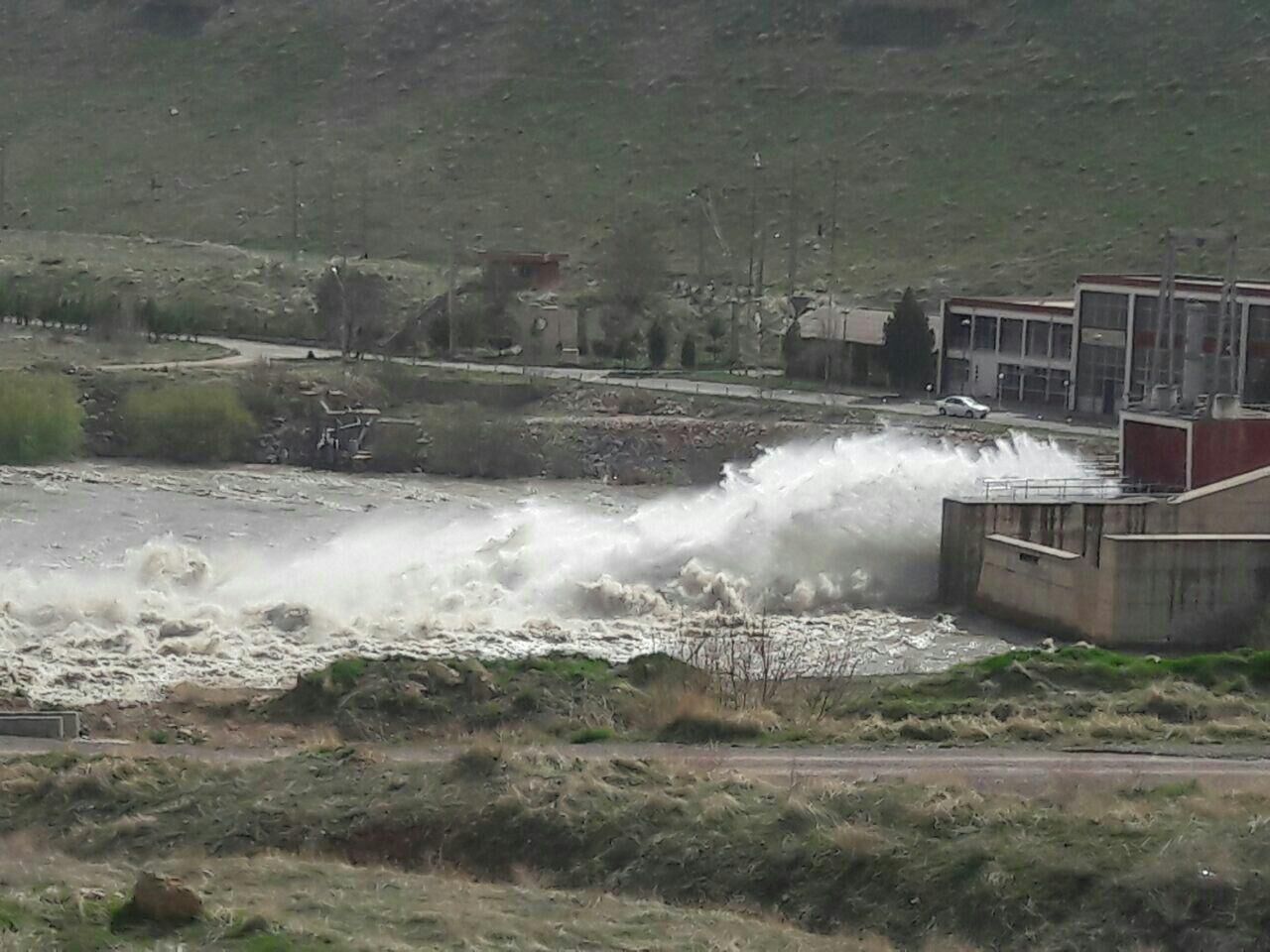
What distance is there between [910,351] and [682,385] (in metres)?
7.30

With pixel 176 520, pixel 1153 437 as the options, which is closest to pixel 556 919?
pixel 1153 437

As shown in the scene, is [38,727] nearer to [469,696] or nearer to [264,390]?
[469,696]

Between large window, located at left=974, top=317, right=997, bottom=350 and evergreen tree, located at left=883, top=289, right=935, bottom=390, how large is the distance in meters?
1.81

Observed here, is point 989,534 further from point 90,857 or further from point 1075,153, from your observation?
point 1075,153

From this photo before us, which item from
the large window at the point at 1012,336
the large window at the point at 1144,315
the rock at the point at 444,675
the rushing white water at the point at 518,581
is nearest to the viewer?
the rock at the point at 444,675

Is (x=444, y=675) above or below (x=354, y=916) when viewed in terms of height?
below

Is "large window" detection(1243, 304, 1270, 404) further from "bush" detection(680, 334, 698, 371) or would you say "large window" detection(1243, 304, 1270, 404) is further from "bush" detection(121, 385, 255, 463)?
"bush" detection(121, 385, 255, 463)

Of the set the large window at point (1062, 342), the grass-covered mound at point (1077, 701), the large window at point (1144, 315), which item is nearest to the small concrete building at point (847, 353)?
the large window at point (1062, 342)

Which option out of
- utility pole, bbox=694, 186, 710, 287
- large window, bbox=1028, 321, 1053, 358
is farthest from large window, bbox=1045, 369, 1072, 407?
utility pole, bbox=694, 186, 710, 287

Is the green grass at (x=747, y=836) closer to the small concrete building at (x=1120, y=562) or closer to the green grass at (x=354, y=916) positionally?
the green grass at (x=354, y=916)

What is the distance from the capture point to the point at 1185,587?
44.2 metres

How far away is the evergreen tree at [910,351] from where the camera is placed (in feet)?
255

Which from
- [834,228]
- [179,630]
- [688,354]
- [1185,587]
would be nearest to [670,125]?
[834,228]

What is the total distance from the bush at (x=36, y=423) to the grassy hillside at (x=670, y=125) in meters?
34.4
